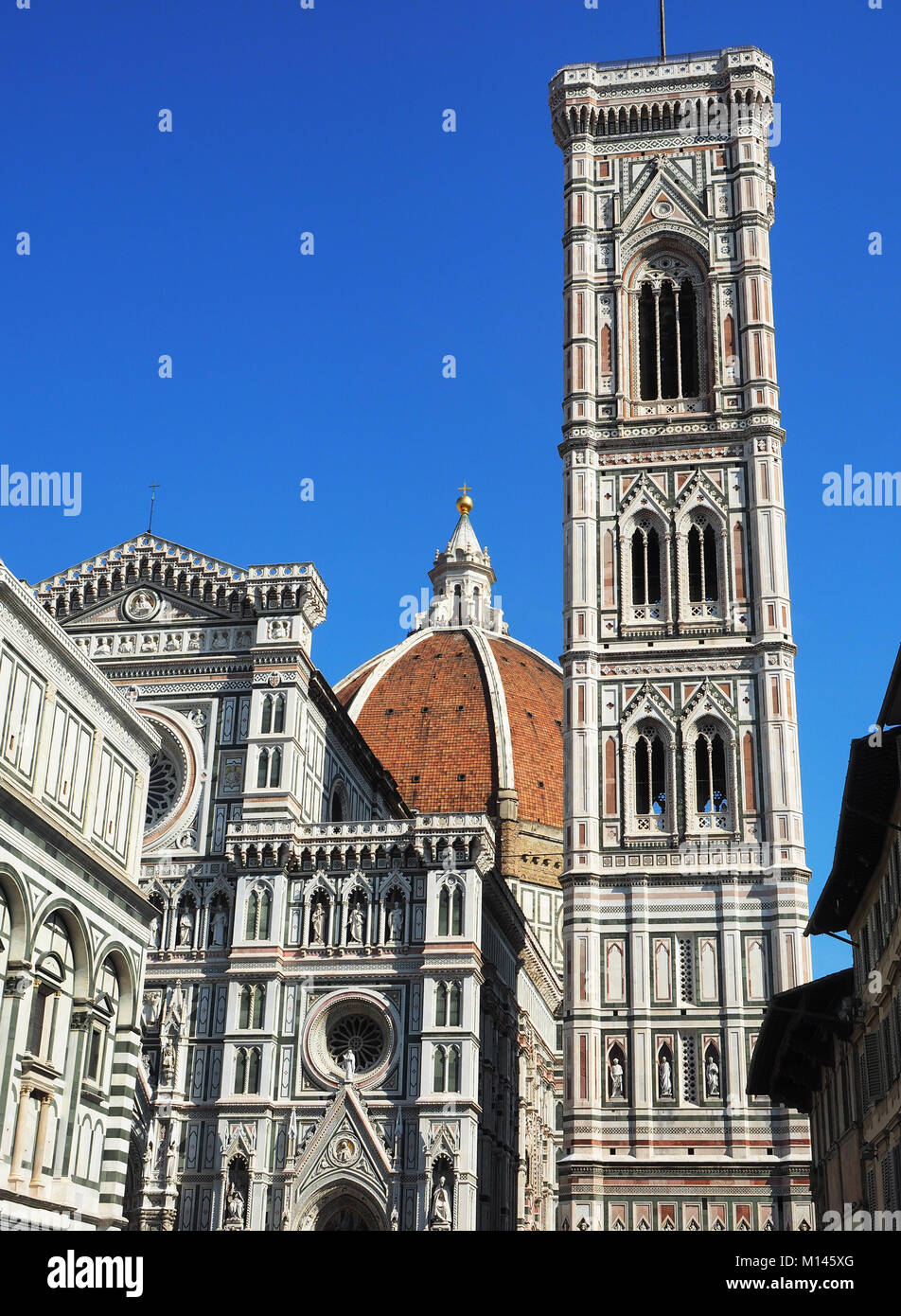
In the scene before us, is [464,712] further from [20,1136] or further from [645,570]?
[20,1136]

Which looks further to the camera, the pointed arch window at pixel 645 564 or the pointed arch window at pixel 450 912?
the pointed arch window at pixel 645 564

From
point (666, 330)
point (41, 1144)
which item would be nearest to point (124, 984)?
point (41, 1144)

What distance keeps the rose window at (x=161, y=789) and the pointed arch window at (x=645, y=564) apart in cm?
1341

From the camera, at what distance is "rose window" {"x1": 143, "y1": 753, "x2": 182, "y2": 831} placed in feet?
145

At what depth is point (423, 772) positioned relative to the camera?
261 ft

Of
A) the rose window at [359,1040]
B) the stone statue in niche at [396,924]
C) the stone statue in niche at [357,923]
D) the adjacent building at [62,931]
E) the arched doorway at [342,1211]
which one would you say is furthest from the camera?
the stone statue in niche at [357,923]

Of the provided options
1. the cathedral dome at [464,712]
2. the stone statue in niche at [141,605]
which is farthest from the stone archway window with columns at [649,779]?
the cathedral dome at [464,712]

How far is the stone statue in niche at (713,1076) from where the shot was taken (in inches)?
1489

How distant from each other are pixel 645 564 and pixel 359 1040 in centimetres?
1459

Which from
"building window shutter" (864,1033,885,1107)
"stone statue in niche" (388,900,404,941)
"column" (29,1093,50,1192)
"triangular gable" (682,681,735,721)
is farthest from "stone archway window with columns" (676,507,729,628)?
"column" (29,1093,50,1192)

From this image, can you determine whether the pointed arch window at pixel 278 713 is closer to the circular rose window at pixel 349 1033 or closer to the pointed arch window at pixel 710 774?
the circular rose window at pixel 349 1033

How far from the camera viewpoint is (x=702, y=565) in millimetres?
43406
